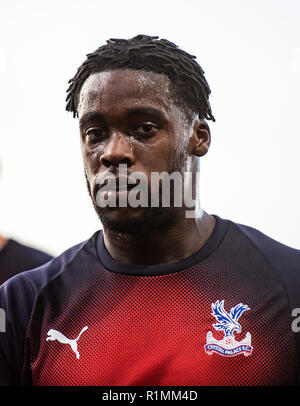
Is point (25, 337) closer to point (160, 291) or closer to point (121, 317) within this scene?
point (121, 317)

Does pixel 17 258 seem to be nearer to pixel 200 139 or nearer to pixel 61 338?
pixel 61 338

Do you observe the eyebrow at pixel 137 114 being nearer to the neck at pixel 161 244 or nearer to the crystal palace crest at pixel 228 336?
the neck at pixel 161 244

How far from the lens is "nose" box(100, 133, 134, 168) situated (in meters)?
2.73

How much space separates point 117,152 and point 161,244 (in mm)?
485

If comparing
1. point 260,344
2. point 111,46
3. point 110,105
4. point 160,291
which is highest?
point 111,46

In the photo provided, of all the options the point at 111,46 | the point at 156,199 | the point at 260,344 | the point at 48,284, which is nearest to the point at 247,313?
the point at 260,344

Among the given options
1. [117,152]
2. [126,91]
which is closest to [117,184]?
[117,152]

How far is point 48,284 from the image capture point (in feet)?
9.96

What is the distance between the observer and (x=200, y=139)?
3070 millimetres

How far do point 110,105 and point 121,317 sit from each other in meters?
0.87

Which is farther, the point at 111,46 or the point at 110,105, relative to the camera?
the point at 111,46
